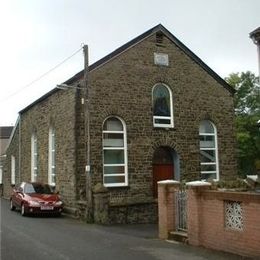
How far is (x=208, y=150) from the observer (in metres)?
27.9

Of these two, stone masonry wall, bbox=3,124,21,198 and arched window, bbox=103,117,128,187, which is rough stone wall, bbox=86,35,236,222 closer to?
arched window, bbox=103,117,128,187

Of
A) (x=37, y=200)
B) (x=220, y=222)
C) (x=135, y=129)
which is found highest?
(x=135, y=129)

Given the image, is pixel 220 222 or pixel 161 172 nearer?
pixel 220 222

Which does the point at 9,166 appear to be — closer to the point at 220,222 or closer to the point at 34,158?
the point at 34,158

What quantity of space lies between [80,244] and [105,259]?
8.60 feet

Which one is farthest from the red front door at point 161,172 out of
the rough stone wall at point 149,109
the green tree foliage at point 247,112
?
the green tree foliage at point 247,112

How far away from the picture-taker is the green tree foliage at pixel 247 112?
52719 mm

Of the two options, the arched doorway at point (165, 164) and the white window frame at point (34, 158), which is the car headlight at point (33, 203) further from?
the white window frame at point (34, 158)

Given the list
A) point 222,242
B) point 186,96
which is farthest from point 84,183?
point 222,242

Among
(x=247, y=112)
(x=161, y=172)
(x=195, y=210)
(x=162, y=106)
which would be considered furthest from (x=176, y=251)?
(x=247, y=112)

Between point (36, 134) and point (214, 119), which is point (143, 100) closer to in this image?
point (214, 119)

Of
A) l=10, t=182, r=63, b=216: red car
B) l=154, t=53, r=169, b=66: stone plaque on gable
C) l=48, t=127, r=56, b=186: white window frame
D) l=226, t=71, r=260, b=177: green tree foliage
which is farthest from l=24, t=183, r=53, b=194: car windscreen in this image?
l=226, t=71, r=260, b=177: green tree foliage

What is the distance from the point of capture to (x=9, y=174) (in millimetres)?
39062

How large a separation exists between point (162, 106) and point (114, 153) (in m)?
3.77
